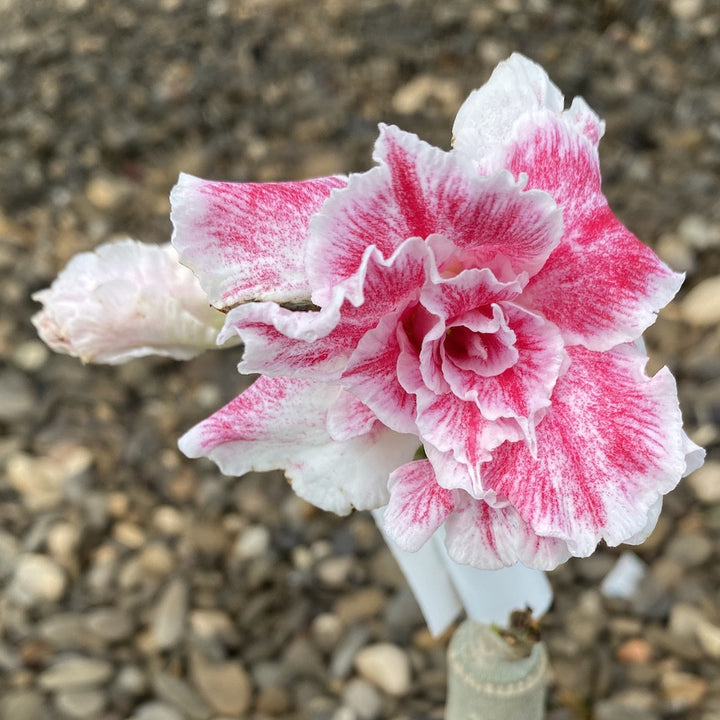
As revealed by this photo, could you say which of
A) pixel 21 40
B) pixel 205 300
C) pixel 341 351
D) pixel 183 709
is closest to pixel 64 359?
pixel 183 709

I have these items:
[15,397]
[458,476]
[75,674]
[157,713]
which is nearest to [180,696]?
[157,713]

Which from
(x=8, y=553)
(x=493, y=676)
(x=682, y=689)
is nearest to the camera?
(x=493, y=676)

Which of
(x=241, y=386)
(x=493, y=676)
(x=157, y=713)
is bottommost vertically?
(x=157, y=713)

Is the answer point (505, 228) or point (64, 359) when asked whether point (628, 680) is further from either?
point (64, 359)

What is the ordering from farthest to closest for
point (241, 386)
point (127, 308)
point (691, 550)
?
point (241, 386), point (691, 550), point (127, 308)

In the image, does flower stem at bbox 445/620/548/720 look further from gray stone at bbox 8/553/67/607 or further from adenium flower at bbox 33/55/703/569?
gray stone at bbox 8/553/67/607

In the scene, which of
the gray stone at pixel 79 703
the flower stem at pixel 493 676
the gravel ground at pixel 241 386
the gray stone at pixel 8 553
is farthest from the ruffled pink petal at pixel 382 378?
the gray stone at pixel 8 553

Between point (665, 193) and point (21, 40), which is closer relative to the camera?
point (665, 193)

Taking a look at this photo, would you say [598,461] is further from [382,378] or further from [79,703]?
[79,703]
